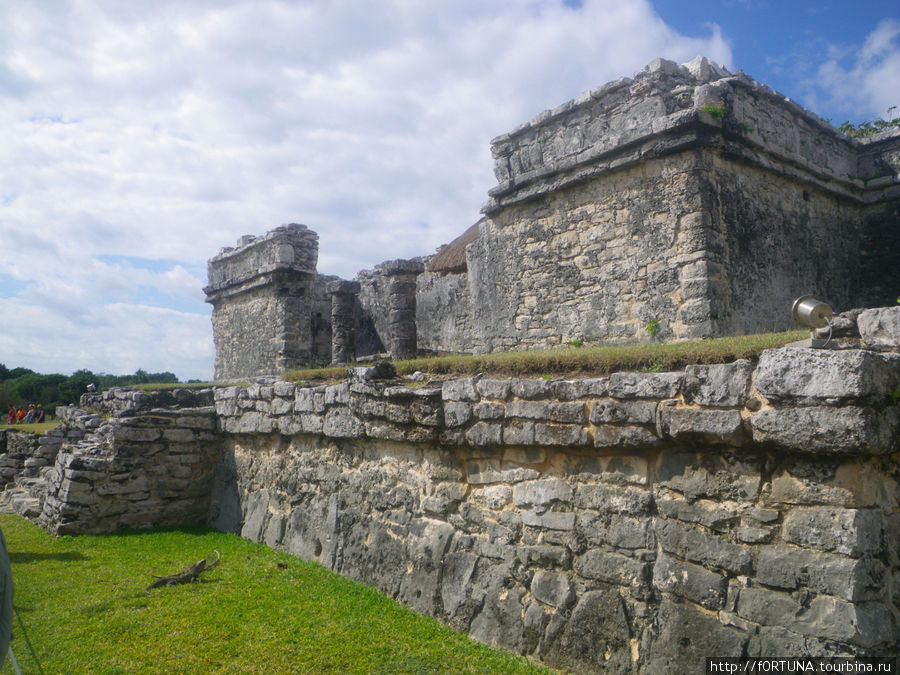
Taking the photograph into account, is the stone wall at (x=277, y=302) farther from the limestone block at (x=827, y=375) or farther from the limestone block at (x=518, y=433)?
the limestone block at (x=827, y=375)

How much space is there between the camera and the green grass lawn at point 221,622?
4301 millimetres

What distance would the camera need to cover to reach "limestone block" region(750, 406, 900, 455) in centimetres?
295

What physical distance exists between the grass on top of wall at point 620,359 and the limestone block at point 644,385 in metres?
0.40

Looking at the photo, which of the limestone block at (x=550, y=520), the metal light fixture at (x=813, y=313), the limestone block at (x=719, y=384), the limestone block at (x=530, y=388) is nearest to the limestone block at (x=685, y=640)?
the limestone block at (x=550, y=520)

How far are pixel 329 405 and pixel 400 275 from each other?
6.48m

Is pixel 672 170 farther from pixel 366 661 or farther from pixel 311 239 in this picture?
pixel 311 239

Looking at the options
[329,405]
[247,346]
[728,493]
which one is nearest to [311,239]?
[247,346]

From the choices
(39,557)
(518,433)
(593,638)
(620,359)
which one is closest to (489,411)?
(518,433)

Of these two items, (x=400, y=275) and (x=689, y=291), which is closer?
(x=689, y=291)

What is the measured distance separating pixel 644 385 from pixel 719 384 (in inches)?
18.4

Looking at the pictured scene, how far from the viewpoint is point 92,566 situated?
664cm

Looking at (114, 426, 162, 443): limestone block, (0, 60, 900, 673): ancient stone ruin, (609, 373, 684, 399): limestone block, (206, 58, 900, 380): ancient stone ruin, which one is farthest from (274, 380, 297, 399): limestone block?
(609, 373, 684, 399): limestone block

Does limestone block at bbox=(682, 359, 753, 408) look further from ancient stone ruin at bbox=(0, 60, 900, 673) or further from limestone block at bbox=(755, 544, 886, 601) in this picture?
limestone block at bbox=(755, 544, 886, 601)

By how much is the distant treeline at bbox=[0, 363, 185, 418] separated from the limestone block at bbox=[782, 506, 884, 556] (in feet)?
90.9
